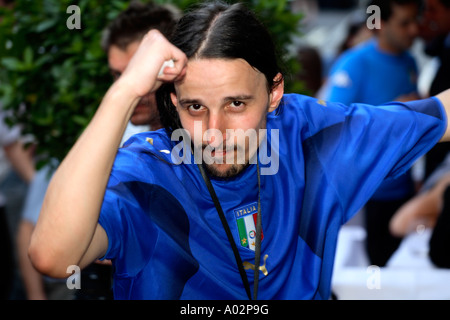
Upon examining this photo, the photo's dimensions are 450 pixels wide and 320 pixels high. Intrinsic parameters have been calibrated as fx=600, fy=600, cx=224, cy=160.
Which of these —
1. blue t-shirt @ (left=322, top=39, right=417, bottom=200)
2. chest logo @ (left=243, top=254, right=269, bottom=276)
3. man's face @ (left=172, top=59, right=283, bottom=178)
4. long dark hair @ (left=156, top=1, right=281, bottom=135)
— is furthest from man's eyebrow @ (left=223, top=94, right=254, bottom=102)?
blue t-shirt @ (left=322, top=39, right=417, bottom=200)

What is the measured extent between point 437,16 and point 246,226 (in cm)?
304

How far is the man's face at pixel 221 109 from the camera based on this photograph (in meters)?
1.59

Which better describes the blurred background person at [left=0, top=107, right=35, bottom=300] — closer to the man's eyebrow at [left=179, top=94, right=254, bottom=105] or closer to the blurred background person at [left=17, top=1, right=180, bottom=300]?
the blurred background person at [left=17, top=1, right=180, bottom=300]

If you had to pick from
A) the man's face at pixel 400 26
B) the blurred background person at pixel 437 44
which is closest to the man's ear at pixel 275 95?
the blurred background person at pixel 437 44

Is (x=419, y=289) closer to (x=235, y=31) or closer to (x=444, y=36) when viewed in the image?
(x=235, y=31)

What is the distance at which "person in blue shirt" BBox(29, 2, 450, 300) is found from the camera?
1380 mm

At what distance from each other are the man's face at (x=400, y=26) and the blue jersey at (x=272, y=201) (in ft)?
7.43

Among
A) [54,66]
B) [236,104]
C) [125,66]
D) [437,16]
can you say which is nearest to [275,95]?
[236,104]

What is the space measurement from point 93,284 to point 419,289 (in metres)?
→ 1.34

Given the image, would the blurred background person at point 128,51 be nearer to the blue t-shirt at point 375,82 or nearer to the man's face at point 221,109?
the man's face at point 221,109

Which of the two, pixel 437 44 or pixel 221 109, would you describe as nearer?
pixel 221 109

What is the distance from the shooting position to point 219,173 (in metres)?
1.68

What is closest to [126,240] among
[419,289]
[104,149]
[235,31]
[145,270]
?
[145,270]

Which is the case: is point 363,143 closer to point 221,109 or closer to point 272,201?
point 272,201
